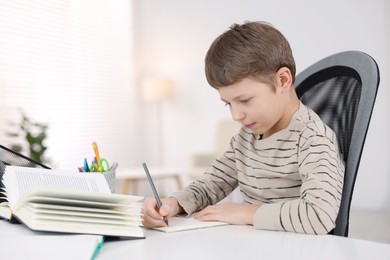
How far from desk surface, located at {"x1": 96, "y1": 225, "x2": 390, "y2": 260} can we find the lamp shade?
4.75 m

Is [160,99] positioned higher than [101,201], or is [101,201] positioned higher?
[101,201]

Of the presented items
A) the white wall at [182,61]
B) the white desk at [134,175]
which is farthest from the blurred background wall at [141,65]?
the white desk at [134,175]

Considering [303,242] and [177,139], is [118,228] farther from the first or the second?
[177,139]

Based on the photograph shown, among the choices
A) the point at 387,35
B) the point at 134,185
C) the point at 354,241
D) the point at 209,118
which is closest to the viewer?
the point at 354,241

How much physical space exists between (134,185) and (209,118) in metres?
1.12

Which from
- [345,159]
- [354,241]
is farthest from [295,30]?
[354,241]

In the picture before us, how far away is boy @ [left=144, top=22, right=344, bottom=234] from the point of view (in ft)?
3.11

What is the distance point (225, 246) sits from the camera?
2.47 ft

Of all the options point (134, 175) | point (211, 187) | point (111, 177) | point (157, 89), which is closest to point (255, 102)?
point (211, 187)

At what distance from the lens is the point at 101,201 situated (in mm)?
824

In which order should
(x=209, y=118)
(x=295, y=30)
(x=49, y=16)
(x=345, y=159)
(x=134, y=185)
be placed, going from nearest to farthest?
1. (x=345, y=159)
2. (x=295, y=30)
3. (x=49, y=16)
4. (x=134, y=185)
5. (x=209, y=118)

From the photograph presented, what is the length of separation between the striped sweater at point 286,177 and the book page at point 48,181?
177mm

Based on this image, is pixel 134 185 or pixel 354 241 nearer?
pixel 354 241

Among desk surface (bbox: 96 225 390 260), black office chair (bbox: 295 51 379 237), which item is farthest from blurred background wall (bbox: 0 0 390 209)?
desk surface (bbox: 96 225 390 260)
